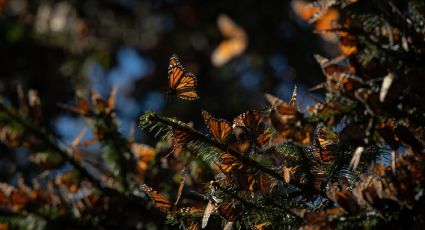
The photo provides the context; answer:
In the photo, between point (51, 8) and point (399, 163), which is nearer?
point (399, 163)

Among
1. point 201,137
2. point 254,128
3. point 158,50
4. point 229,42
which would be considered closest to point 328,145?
point 254,128

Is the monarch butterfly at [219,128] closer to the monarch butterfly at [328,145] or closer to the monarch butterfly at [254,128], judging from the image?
the monarch butterfly at [254,128]

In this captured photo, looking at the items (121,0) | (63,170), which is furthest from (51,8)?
(63,170)

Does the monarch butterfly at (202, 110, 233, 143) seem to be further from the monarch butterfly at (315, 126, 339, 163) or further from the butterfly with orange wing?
the monarch butterfly at (315, 126, 339, 163)

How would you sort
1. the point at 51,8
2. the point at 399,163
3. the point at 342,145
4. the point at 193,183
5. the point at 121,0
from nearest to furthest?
1. the point at 399,163
2. the point at 342,145
3. the point at 193,183
4. the point at 51,8
5. the point at 121,0

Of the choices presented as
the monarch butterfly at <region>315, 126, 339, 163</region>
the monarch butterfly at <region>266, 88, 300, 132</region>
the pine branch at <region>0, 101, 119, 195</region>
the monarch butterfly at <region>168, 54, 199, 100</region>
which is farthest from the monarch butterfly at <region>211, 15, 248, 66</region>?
the monarch butterfly at <region>266, 88, 300, 132</region>

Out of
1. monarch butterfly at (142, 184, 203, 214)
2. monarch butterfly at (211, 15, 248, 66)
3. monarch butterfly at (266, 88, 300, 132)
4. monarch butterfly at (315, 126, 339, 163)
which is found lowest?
monarch butterfly at (211, 15, 248, 66)

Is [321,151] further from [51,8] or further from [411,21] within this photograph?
[51,8]
